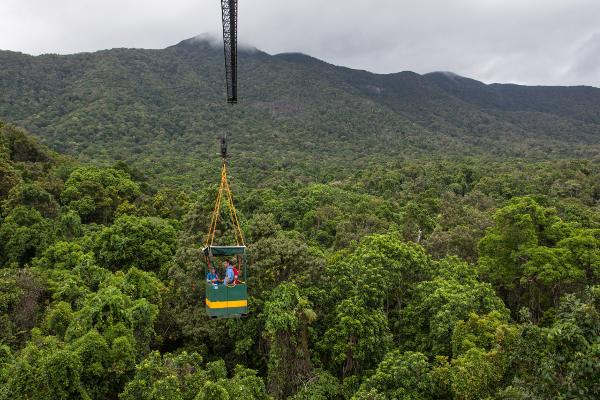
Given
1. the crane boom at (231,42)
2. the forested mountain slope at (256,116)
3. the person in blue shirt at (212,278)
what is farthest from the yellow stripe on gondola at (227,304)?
the forested mountain slope at (256,116)

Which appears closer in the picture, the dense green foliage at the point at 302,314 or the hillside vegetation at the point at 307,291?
the dense green foliage at the point at 302,314

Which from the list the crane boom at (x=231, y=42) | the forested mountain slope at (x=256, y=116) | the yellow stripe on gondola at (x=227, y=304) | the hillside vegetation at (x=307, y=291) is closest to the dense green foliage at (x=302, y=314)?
the hillside vegetation at (x=307, y=291)

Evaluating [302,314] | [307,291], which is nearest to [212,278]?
[302,314]

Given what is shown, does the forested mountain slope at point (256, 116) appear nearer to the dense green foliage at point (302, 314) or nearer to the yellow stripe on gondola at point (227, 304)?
the dense green foliage at point (302, 314)

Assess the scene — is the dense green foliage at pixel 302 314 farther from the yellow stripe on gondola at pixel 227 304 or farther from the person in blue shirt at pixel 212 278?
the person in blue shirt at pixel 212 278

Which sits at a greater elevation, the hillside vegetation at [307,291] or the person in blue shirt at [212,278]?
the person in blue shirt at [212,278]

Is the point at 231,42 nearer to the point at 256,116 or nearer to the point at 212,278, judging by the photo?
the point at 212,278

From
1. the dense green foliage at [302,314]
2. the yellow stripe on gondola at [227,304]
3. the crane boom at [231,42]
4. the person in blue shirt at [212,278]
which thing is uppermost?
the crane boom at [231,42]
